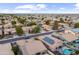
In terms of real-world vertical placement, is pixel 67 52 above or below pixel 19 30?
below

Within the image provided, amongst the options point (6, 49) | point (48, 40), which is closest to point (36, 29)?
point (48, 40)

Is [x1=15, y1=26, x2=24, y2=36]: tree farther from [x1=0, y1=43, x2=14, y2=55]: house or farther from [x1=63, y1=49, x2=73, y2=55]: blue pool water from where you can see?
[x1=63, y1=49, x2=73, y2=55]: blue pool water

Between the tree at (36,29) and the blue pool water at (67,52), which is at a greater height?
the tree at (36,29)

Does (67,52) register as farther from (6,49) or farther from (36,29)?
(6,49)

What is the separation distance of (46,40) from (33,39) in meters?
0.08

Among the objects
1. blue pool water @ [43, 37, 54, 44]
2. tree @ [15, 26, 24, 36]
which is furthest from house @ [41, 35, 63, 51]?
tree @ [15, 26, 24, 36]

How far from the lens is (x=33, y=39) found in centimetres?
87

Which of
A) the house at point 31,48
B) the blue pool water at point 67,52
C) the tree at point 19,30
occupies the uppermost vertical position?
the tree at point 19,30

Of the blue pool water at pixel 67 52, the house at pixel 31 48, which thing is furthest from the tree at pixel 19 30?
the blue pool water at pixel 67 52

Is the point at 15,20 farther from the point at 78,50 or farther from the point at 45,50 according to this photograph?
the point at 78,50

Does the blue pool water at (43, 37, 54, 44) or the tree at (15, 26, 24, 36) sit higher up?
the tree at (15, 26, 24, 36)

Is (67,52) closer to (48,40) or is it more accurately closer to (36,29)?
(48,40)

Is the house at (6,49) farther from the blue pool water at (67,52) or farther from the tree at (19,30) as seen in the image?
the blue pool water at (67,52)
